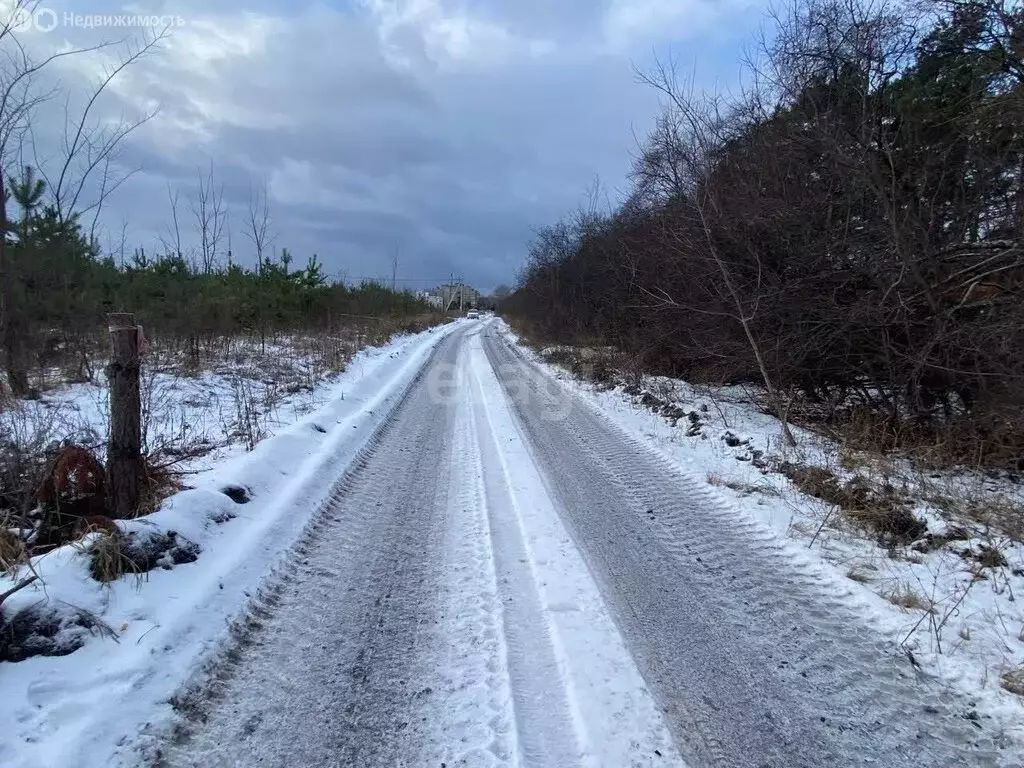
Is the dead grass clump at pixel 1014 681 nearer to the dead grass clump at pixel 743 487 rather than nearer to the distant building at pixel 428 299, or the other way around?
the dead grass clump at pixel 743 487

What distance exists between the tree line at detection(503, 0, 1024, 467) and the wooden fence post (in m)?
7.72

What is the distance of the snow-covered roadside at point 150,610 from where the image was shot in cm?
231

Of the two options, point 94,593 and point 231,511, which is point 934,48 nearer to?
point 231,511

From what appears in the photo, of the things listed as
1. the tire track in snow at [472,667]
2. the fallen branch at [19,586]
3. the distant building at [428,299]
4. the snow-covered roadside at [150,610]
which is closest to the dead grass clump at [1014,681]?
the tire track in snow at [472,667]

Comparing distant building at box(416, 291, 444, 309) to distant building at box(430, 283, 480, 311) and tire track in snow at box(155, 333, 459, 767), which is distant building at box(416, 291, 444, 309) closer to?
distant building at box(430, 283, 480, 311)

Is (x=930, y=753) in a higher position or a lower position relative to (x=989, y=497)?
lower

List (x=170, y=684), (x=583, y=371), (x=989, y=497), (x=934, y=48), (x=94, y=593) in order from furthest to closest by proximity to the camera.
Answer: (x=583, y=371), (x=934, y=48), (x=989, y=497), (x=94, y=593), (x=170, y=684)

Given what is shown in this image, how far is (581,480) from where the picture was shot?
6266mm

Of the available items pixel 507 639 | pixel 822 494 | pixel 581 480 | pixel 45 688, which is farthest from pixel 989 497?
pixel 45 688

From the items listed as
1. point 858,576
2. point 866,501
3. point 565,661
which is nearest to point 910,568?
point 858,576

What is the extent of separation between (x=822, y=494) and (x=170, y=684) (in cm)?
554

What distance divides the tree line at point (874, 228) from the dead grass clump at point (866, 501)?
1887mm

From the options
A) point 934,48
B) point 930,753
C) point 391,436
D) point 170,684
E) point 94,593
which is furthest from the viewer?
point 391,436

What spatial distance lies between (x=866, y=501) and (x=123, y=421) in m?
6.25
